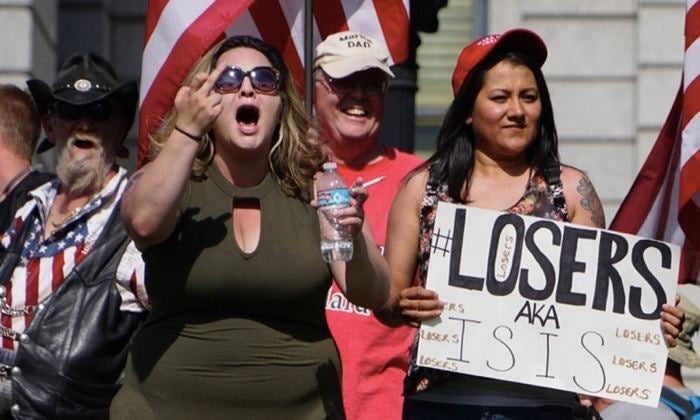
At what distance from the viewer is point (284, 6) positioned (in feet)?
28.3

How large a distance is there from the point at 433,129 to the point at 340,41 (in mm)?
7100

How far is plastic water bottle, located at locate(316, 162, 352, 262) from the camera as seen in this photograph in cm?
631

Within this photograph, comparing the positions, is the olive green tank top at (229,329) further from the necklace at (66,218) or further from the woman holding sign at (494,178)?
the necklace at (66,218)

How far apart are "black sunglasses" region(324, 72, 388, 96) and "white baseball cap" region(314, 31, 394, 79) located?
35 millimetres

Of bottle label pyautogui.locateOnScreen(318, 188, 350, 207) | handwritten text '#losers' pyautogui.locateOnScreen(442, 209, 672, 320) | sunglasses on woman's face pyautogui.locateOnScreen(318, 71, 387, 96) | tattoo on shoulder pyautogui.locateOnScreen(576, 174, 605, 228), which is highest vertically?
sunglasses on woman's face pyautogui.locateOnScreen(318, 71, 387, 96)

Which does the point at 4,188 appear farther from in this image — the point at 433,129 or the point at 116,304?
the point at 433,129

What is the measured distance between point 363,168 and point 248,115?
131 cm

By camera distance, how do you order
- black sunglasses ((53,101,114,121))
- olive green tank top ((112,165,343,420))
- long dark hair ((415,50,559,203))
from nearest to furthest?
olive green tank top ((112,165,343,420)) < long dark hair ((415,50,559,203)) < black sunglasses ((53,101,114,121))

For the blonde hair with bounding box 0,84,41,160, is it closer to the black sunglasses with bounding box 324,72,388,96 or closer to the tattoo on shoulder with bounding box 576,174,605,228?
the black sunglasses with bounding box 324,72,388,96

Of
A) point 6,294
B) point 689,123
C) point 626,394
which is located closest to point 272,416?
point 626,394

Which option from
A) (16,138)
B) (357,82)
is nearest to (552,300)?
(357,82)

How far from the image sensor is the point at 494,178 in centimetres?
704

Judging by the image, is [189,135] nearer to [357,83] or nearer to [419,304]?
[419,304]

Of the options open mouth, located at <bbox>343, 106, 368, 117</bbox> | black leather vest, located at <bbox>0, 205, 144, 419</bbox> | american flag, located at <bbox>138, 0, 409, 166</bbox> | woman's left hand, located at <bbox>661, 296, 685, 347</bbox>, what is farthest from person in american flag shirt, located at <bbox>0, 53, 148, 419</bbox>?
woman's left hand, located at <bbox>661, 296, 685, 347</bbox>
